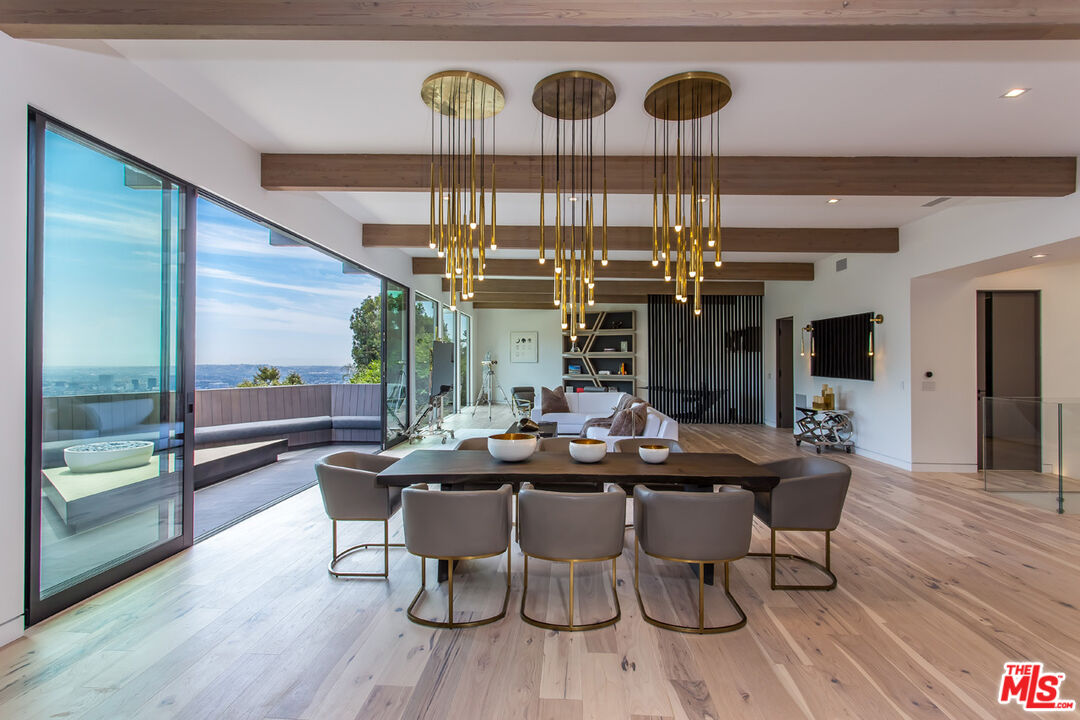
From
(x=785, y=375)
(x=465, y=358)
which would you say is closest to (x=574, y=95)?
(x=785, y=375)

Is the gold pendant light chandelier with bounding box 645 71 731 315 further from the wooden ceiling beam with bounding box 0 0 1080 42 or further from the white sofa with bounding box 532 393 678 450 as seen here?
the white sofa with bounding box 532 393 678 450

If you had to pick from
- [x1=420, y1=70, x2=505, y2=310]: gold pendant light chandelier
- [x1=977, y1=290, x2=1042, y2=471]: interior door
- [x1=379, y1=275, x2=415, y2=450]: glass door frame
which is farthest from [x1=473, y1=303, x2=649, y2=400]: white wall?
[x1=420, y1=70, x2=505, y2=310]: gold pendant light chandelier

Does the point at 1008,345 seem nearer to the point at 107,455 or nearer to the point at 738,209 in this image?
the point at 738,209

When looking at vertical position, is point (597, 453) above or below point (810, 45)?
below

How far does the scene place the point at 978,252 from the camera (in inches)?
200

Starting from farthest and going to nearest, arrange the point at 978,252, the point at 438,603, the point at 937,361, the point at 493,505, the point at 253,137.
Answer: the point at 937,361
the point at 978,252
the point at 253,137
the point at 438,603
the point at 493,505

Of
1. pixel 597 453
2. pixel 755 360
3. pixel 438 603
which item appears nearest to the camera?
pixel 438 603

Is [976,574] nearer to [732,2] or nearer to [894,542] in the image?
[894,542]

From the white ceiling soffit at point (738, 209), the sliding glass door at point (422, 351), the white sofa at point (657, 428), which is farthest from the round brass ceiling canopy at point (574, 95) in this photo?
the sliding glass door at point (422, 351)

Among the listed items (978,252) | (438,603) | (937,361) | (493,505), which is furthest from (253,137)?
(937,361)

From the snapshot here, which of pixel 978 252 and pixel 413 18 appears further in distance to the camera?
pixel 978 252

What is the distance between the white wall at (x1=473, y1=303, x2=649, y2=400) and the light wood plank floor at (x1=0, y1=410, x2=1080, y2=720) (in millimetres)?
9748

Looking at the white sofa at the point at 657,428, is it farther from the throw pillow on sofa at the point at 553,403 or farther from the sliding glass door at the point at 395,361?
the sliding glass door at the point at 395,361

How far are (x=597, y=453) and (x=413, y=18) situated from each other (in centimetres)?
240
